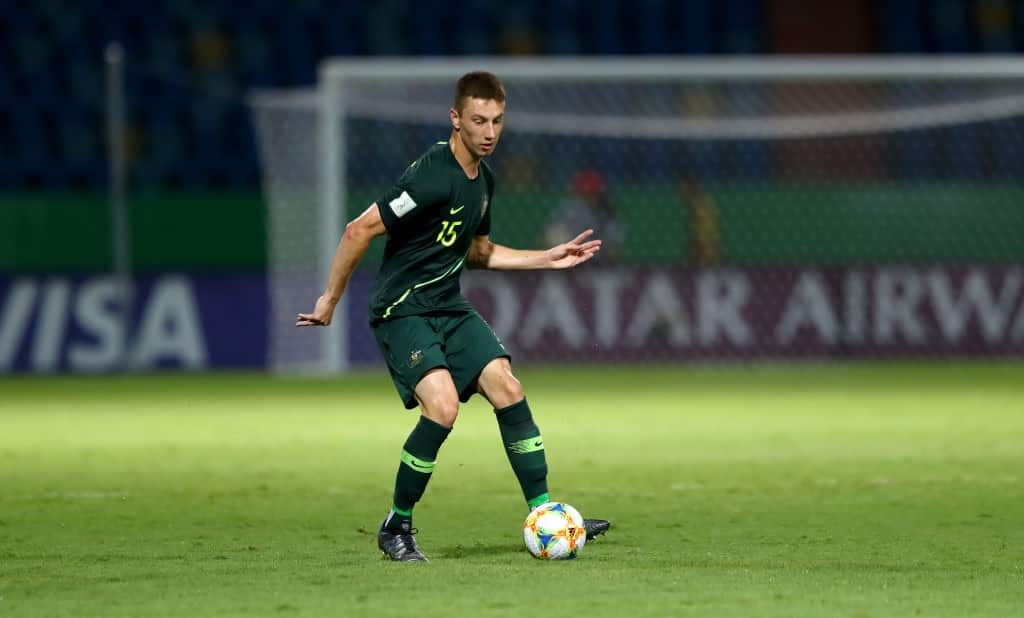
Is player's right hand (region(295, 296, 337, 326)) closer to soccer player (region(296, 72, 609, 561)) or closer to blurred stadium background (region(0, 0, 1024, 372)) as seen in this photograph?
soccer player (region(296, 72, 609, 561))

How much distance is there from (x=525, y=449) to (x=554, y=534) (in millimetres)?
435

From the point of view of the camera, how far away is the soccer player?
6273 millimetres

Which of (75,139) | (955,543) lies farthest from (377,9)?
(955,543)

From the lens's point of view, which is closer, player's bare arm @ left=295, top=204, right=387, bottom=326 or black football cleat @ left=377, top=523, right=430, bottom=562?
black football cleat @ left=377, top=523, right=430, bottom=562

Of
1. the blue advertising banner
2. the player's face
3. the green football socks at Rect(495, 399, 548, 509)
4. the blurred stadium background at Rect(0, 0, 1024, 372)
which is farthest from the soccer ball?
the blue advertising banner

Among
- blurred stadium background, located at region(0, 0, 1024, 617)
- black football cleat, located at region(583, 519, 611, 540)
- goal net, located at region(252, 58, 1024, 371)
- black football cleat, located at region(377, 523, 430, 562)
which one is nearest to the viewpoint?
black football cleat, located at region(377, 523, 430, 562)

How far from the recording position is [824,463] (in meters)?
9.40

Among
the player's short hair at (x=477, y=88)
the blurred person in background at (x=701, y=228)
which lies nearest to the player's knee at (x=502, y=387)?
the player's short hair at (x=477, y=88)

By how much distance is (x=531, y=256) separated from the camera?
22.7 feet

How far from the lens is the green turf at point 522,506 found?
535cm

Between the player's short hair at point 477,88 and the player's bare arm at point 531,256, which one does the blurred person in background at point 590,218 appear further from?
the player's short hair at point 477,88

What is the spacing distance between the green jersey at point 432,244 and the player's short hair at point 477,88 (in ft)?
0.64

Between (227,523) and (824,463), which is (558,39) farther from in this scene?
(227,523)

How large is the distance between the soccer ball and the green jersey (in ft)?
2.78
